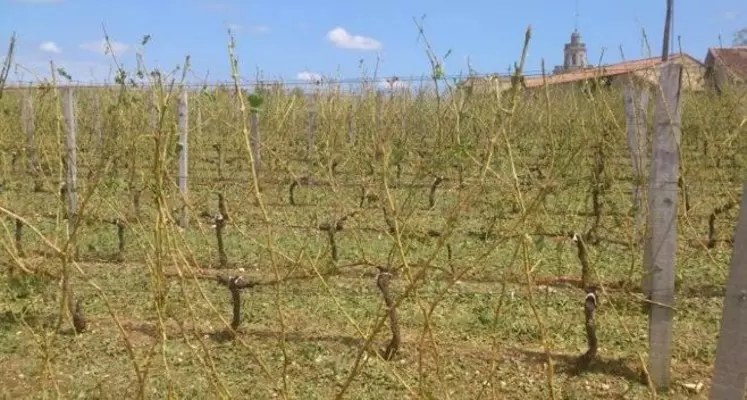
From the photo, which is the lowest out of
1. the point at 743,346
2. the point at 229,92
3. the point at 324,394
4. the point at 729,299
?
the point at 324,394

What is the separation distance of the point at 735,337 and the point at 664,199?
1.20 m

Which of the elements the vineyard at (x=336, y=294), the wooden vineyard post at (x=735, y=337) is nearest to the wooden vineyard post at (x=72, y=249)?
the vineyard at (x=336, y=294)

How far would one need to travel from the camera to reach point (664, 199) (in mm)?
3008

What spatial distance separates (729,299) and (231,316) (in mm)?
3132

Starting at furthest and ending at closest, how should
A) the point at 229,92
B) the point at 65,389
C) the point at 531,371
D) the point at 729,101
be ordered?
the point at 229,92 → the point at 729,101 → the point at 531,371 → the point at 65,389

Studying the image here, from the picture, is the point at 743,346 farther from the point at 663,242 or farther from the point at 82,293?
the point at 82,293

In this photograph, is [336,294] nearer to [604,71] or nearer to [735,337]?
[735,337]

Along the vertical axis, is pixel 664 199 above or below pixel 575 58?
below

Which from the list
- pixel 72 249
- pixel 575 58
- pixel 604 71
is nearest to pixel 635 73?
pixel 604 71

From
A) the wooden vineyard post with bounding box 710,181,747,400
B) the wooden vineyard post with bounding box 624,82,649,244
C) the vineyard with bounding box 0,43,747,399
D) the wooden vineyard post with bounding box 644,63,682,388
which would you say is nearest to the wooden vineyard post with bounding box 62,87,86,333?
the vineyard with bounding box 0,43,747,399

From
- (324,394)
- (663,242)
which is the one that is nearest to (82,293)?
(324,394)

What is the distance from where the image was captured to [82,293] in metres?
4.73

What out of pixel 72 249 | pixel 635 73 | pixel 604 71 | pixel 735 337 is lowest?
pixel 735 337

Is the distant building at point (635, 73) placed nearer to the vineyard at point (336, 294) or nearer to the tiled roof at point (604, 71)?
the tiled roof at point (604, 71)
